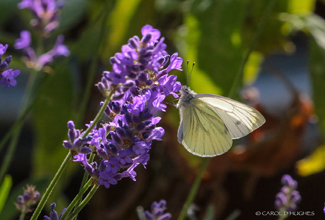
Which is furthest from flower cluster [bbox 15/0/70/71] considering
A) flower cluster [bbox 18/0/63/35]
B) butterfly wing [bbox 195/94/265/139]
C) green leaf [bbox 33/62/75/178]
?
butterfly wing [bbox 195/94/265/139]

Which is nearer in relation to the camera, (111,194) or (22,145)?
(111,194)

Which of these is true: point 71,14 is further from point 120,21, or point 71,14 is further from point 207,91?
point 207,91

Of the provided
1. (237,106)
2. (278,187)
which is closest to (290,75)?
(278,187)

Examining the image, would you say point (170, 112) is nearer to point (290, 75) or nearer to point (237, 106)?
point (237, 106)

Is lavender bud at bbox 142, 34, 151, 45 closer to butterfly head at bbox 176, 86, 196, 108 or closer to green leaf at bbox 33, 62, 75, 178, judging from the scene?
butterfly head at bbox 176, 86, 196, 108

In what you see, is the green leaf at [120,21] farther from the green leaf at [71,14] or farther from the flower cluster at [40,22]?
the flower cluster at [40,22]

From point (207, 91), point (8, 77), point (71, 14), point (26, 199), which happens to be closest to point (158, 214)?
point (26, 199)

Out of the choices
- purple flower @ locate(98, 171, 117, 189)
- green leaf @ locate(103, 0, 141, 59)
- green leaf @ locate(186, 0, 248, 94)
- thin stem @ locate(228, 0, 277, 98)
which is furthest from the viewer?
green leaf @ locate(103, 0, 141, 59)
